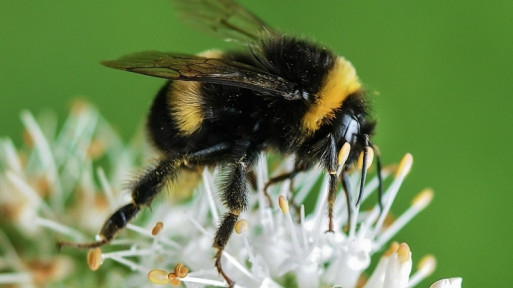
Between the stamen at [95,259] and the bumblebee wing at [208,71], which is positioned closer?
the bumblebee wing at [208,71]

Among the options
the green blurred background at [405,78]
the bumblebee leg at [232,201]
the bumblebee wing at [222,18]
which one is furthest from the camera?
the green blurred background at [405,78]

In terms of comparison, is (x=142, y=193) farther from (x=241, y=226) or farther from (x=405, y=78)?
(x=405, y=78)

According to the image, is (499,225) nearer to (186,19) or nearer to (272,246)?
(272,246)

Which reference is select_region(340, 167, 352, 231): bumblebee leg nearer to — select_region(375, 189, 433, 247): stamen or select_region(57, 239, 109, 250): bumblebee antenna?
select_region(375, 189, 433, 247): stamen

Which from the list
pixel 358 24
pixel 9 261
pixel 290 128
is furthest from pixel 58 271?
pixel 358 24

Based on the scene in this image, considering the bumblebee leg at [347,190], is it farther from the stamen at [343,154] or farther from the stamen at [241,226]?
the stamen at [241,226]

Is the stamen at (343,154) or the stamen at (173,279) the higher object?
the stamen at (343,154)

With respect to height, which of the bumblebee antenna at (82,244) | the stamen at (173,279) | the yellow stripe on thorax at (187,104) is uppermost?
the yellow stripe on thorax at (187,104)

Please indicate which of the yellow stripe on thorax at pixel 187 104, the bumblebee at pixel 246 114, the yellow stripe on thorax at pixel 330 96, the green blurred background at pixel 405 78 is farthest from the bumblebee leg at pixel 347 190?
the green blurred background at pixel 405 78
